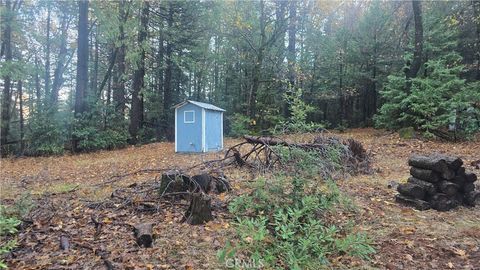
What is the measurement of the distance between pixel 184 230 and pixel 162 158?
613 cm

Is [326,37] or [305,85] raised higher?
[326,37]

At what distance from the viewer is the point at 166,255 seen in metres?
2.94

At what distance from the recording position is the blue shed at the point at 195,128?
34.6ft

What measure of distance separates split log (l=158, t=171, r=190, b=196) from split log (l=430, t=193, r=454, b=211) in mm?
3293

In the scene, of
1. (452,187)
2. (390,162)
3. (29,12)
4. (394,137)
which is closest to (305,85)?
(394,137)

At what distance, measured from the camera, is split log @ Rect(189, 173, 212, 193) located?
444cm

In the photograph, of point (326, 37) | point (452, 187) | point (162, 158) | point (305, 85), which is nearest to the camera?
point (452, 187)

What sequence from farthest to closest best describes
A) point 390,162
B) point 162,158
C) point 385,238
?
point 162,158 → point 390,162 → point 385,238

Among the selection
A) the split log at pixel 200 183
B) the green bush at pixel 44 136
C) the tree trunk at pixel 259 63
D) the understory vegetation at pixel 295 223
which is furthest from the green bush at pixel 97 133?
the understory vegetation at pixel 295 223

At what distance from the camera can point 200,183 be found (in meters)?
4.59

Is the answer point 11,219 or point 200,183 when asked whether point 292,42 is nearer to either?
point 200,183

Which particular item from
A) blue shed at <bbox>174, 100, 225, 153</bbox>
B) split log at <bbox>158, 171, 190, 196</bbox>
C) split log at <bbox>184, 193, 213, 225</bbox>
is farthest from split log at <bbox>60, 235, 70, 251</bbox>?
blue shed at <bbox>174, 100, 225, 153</bbox>

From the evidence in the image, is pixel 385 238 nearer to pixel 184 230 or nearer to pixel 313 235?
pixel 313 235

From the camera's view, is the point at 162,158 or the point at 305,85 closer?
the point at 162,158
